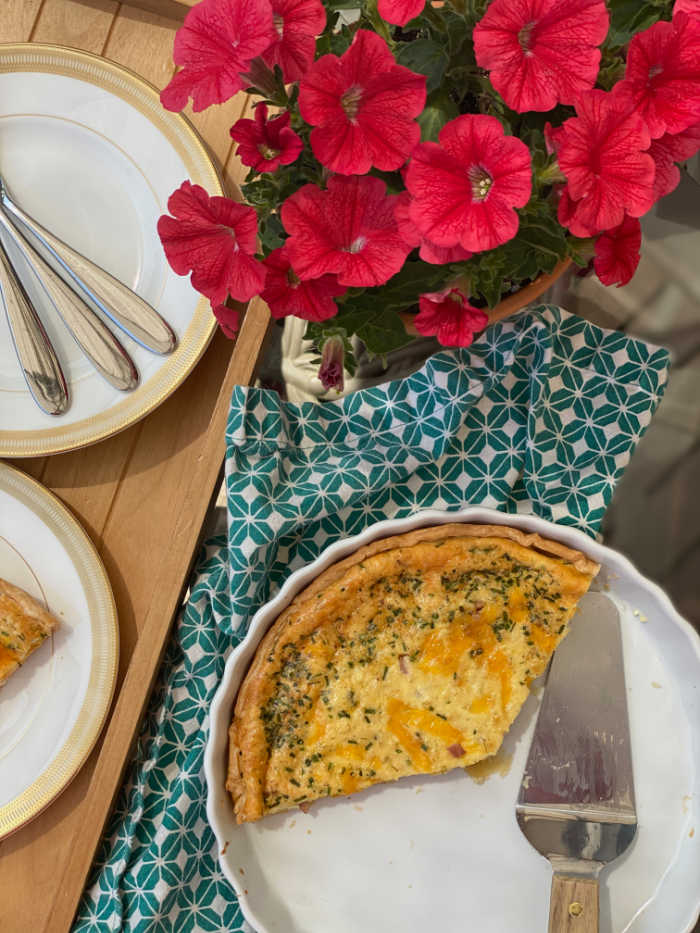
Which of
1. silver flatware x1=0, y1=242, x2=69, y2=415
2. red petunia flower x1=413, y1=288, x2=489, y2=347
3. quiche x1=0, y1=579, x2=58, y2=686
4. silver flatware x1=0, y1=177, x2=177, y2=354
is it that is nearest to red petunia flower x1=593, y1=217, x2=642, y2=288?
red petunia flower x1=413, y1=288, x2=489, y2=347

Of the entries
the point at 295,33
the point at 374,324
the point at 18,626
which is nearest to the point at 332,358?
the point at 374,324

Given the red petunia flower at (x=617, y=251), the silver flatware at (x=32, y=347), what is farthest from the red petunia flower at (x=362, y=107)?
the silver flatware at (x=32, y=347)

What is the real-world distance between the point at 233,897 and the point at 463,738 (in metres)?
0.38

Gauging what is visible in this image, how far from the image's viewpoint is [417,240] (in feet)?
2.06

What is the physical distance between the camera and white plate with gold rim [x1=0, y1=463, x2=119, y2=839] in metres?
1.07

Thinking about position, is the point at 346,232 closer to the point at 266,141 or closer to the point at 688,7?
→ the point at 266,141

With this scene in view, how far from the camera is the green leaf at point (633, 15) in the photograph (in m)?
→ 0.68

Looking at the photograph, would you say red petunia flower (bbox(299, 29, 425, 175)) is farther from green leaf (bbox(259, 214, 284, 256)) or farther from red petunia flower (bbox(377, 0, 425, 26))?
green leaf (bbox(259, 214, 284, 256))

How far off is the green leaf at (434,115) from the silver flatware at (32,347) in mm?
617

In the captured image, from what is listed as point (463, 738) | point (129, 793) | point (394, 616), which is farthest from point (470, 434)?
point (129, 793)

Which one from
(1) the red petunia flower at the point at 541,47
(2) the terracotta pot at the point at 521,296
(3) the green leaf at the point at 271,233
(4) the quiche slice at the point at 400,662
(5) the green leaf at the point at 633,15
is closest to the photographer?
(1) the red petunia flower at the point at 541,47

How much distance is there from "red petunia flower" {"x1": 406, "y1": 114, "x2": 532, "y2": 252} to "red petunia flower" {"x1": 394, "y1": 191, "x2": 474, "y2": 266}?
0.02 m

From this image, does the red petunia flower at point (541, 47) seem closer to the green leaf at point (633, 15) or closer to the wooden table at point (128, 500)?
the green leaf at point (633, 15)

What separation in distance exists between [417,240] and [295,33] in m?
0.19
